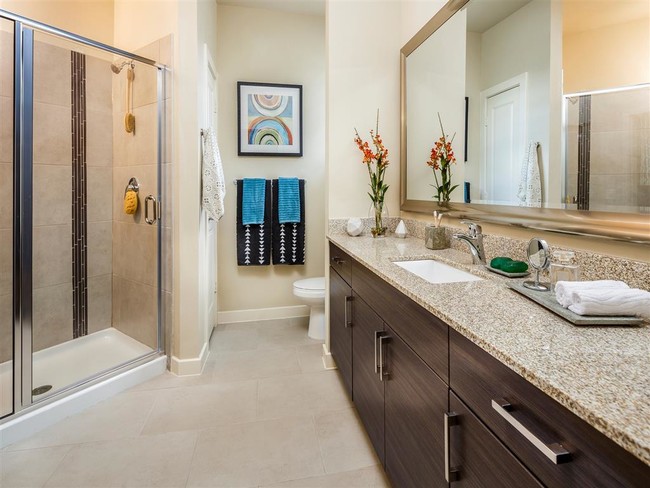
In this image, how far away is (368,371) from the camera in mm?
1598

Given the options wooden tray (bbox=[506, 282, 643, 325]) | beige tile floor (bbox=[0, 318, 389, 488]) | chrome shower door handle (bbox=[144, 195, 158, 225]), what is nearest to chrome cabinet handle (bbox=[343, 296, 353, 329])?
beige tile floor (bbox=[0, 318, 389, 488])

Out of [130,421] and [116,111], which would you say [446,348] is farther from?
[116,111]

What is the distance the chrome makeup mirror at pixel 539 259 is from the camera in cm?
111

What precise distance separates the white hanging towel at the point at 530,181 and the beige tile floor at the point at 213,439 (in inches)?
48.4

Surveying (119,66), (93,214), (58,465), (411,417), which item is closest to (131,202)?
(93,214)

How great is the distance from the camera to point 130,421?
1.89 metres

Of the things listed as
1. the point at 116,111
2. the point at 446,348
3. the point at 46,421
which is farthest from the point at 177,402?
the point at 116,111

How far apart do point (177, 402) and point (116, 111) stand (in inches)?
75.7

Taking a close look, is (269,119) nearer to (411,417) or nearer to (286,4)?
(286,4)

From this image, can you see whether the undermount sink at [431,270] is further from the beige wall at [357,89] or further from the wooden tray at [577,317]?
the beige wall at [357,89]

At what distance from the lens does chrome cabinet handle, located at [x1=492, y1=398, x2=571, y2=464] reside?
536mm

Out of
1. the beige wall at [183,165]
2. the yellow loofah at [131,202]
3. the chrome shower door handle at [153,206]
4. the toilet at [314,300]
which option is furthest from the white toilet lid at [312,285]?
the yellow loofah at [131,202]

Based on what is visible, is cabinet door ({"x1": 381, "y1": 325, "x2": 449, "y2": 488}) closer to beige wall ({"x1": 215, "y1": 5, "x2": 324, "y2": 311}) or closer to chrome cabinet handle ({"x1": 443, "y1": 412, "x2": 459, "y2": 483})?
chrome cabinet handle ({"x1": 443, "y1": 412, "x2": 459, "y2": 483})

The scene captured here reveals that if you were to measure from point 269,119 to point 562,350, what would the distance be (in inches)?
118
